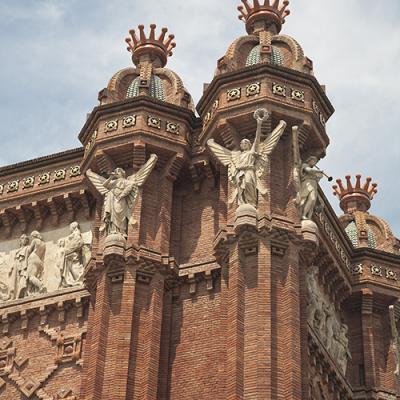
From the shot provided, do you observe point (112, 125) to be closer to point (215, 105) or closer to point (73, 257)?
point (215, 105)

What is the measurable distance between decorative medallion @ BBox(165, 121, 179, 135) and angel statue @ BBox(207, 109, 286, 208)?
124 cm

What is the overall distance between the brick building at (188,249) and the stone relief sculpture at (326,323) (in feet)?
0.21

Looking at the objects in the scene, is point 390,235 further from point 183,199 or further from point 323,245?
point 183,199

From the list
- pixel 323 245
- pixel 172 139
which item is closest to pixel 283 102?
pixel 172 139

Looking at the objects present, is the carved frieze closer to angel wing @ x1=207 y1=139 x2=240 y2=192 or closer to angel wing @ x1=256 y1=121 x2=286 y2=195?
angel wing @ x1=207 y1=139 x2=240 y2=192

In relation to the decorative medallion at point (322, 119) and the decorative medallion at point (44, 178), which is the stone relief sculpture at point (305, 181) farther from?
the decorative medallion at point (44, 178)

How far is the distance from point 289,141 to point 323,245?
11.9ft

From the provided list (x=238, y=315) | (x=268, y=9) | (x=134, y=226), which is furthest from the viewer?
(x=268, y=9)

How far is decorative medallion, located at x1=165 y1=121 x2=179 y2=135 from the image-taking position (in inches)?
1037

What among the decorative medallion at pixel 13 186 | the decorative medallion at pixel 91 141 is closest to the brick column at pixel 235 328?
the decorative medallion at pixel 91 141

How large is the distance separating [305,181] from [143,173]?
11.1 feet

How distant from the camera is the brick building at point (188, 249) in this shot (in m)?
23.1

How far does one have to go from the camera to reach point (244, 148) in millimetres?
24984

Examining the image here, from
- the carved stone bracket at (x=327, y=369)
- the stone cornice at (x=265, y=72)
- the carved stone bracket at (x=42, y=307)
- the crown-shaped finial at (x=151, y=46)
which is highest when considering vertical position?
the crown-shaped finial at (x=151, y=46)
